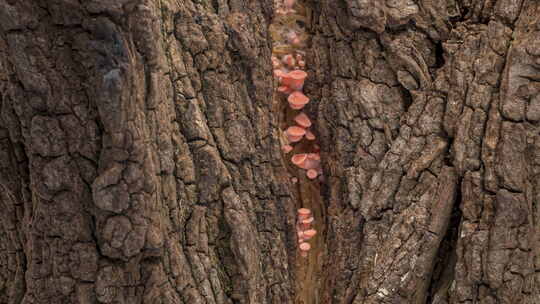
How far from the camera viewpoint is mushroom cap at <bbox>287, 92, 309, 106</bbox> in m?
3.58

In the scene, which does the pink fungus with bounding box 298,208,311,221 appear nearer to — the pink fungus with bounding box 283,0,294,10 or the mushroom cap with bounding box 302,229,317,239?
the mushroom cap with bounding box 302,229,317,239

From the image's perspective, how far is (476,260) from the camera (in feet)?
9.13

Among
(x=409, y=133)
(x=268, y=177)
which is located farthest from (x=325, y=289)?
(x=409, y=133)

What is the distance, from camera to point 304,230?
11.8 ft

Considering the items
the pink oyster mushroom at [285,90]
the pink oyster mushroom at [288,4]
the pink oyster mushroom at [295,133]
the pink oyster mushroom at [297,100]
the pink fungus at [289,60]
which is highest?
the pink oyster mushroom at [288,4]

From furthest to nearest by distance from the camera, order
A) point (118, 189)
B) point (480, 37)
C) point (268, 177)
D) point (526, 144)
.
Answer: point (268, 177), point (480, 37), point (526, 144), point (118, 189)

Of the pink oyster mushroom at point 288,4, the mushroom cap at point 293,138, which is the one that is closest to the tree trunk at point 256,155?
the mushroom cap at point 293,138

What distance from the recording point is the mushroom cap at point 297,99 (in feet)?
11.7

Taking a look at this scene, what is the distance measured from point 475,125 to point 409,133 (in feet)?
1.40

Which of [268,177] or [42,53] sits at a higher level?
[42,53]

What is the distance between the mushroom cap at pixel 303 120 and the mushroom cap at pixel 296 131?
0.04 metres

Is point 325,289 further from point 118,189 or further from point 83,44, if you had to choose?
point 83,44

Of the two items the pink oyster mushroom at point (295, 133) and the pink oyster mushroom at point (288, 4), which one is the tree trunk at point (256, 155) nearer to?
the pink oyster mushroom at point (295, 133)

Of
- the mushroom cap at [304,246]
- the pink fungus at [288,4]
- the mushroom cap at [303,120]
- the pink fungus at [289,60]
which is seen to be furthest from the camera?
the pink fungus at [288,4]
